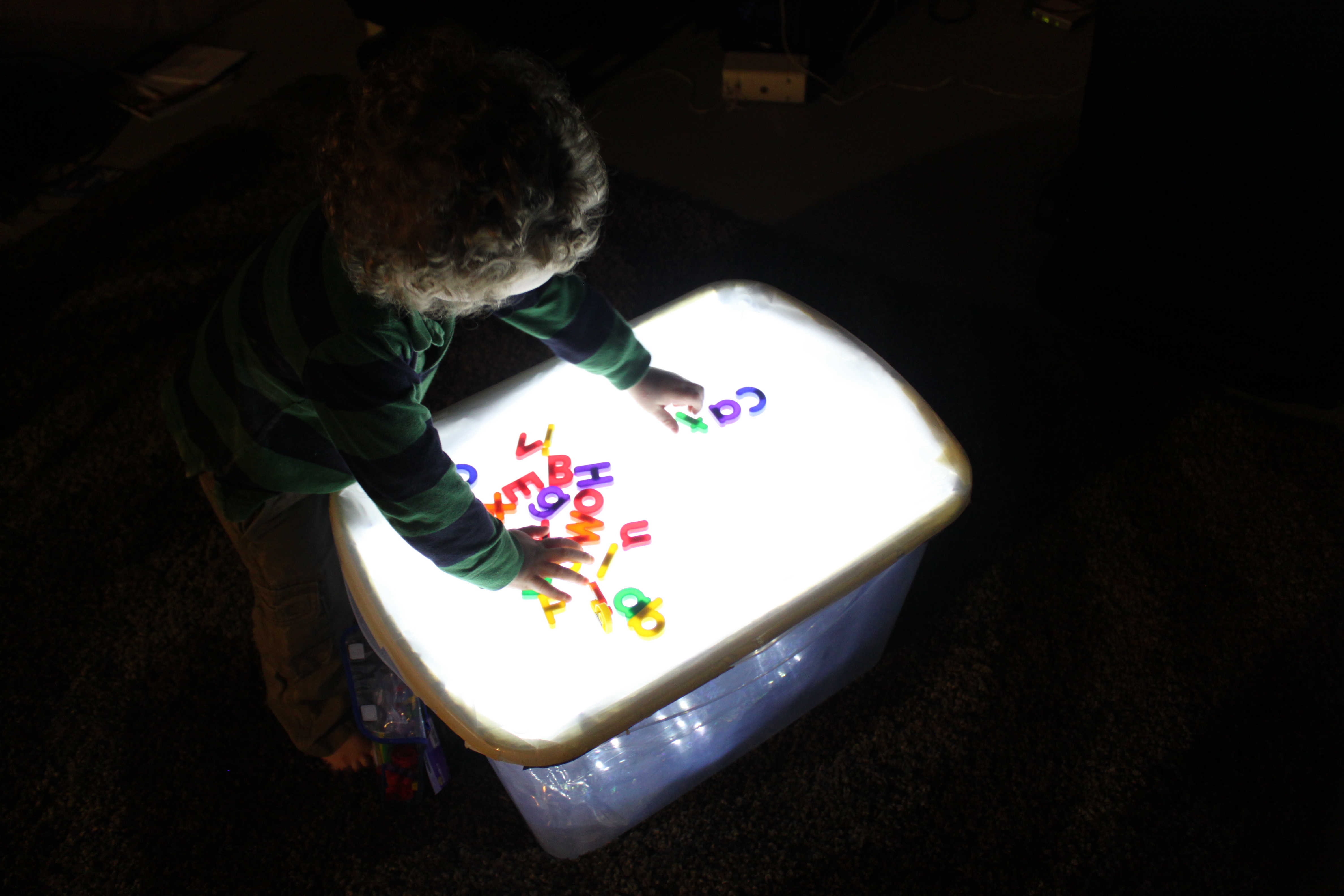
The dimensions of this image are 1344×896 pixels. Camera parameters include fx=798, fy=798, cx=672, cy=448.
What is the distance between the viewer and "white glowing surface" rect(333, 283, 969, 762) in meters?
0.69

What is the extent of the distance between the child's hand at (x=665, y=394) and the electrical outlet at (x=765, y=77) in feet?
4.82

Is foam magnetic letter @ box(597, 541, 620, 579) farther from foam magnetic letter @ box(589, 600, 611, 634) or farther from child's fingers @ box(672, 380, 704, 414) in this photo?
child's fingers @ box(672, 380, 704, 414)

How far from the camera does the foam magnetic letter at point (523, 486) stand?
82 centimetres

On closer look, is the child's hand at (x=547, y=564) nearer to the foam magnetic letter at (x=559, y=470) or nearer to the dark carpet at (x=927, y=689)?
the foam magnetic letter at (x=559, y=470)

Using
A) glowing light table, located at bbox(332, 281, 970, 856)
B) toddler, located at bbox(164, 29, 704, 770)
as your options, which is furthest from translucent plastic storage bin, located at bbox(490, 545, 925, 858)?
toddler, located at bbox(164, 29, 704, 770)

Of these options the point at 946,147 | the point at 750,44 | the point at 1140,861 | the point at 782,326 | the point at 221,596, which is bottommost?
the point at 1140,861

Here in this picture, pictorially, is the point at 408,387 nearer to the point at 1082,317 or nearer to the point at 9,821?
the point at 9,821

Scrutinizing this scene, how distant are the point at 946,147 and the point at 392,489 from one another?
1.70 meters

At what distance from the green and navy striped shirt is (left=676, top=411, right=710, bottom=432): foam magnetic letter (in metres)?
0.07

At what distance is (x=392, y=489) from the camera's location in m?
0.68

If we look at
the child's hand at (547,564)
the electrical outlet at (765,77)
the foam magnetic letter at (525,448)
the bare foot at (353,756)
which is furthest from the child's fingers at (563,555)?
the electrical outlet at (765,77)

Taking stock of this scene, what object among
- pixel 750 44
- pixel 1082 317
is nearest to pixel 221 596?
pixel 1082 317

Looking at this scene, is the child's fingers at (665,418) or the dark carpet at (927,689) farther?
the dark carpet at (927,689)

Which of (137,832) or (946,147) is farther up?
(946,147)
